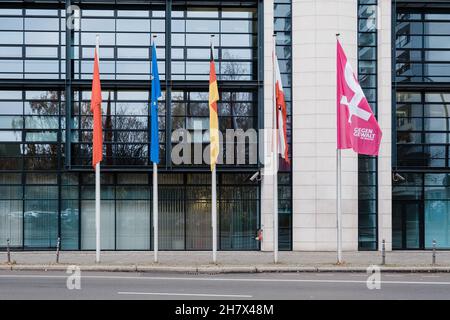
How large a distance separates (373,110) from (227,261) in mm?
10160

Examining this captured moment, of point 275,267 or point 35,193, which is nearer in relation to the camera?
point 275,267

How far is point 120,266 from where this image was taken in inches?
867

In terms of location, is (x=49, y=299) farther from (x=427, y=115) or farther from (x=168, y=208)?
(x=427, y=115)

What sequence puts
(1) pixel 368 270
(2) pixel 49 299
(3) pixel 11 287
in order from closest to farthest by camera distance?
1. (2) pixel 49 299
2. (3) pixel 11 287
3. (1) pixel 368 270

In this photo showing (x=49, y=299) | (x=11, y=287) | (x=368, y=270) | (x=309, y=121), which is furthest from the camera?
(x=309, y=121)

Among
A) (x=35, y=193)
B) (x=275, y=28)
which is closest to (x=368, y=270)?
(x=275, y=28)

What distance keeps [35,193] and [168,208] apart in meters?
5.82

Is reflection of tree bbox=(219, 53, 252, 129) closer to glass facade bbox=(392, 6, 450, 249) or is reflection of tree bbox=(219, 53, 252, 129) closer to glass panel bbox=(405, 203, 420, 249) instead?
glass facade bbox=(392, 6, 450, 249)

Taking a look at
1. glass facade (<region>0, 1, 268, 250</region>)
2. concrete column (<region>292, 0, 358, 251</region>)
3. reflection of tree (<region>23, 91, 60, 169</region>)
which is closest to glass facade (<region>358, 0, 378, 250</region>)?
concrete column (<region>292, 0, 358, 251</region>)

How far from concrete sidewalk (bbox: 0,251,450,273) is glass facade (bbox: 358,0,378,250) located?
4.73 feet

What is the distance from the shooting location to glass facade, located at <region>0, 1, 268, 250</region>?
92.9 ft

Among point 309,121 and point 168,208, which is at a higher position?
point 309,121

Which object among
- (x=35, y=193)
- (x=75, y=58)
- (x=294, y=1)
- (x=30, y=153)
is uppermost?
(x=294, y=1)

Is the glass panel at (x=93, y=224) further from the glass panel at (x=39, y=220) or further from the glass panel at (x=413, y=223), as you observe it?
the glass panel at (x=413, y=223)
